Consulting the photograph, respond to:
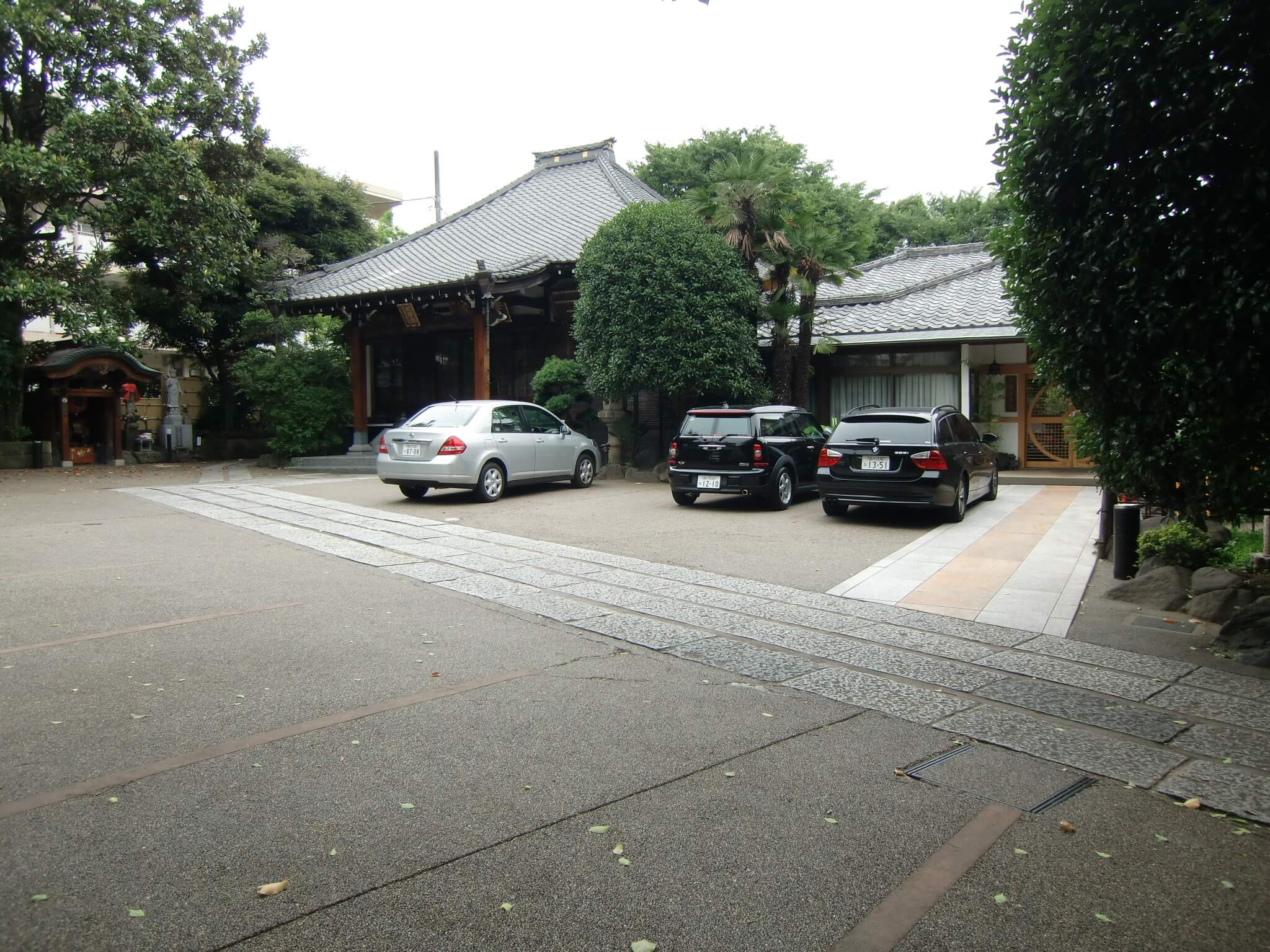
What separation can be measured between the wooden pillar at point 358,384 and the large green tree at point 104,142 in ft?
10.8

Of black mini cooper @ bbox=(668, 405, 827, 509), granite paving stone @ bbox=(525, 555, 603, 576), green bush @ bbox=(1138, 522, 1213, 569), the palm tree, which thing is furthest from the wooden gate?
granite paving stone @ bbox=(525, 555, 603, 576)

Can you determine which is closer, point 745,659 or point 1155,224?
point 1155,224

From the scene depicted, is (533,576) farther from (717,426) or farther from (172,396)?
(172,396)

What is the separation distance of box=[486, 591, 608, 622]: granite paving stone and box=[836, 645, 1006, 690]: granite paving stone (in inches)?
76.6

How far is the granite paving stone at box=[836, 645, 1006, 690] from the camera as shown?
204 inches

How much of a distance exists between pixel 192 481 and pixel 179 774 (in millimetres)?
→ 16437

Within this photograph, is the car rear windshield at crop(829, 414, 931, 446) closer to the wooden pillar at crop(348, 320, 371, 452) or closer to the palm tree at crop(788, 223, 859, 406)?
the palm tree at crop(788, 223, 859, 406)

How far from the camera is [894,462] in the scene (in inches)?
444

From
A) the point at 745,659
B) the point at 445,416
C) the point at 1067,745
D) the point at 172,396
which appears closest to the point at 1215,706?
the point at 1067,745

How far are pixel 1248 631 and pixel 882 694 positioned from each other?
2.85m

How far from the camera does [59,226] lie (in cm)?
1914

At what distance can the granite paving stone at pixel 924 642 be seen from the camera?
578 centimetres

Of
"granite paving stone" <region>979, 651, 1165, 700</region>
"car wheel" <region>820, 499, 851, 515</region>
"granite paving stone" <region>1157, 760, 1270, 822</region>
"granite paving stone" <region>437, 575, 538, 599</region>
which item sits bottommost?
"granite paving stone" <region>1157, 760, 1270, 822</region>

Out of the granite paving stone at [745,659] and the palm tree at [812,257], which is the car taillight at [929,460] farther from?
the palm tree at [812,257]
